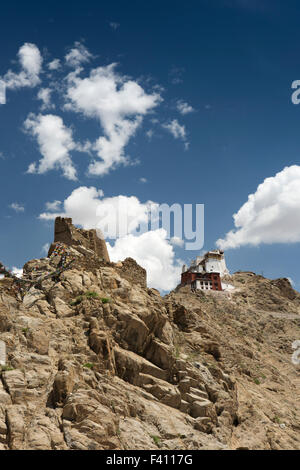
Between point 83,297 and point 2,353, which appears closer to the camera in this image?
point 2,353

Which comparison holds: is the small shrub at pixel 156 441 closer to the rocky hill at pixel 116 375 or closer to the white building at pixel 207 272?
the rocky hill at pixel 116 375

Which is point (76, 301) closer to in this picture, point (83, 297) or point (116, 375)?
point (83, 297)

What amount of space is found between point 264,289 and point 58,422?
77.7 metres

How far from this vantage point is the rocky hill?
19234 mm

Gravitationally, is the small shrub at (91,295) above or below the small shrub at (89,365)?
above

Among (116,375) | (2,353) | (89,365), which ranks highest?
(2,353)

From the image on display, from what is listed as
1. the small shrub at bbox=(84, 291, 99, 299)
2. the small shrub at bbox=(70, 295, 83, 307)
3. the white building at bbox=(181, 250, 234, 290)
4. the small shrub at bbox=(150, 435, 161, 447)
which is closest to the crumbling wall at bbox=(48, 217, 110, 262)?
the small shrub at bbox=(84, 291, 99, 299)

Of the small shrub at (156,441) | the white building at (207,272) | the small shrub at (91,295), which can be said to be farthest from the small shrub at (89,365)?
the white building at (207,272)

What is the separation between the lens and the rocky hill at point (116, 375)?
757 inches

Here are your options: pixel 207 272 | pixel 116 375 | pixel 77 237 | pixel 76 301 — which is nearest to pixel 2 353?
pixel 116 375

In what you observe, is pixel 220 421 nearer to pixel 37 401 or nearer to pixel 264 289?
pixel 37 401

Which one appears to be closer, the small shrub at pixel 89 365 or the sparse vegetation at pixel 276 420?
the small shrub at pixel 89 365

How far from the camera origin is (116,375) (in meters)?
25.0
